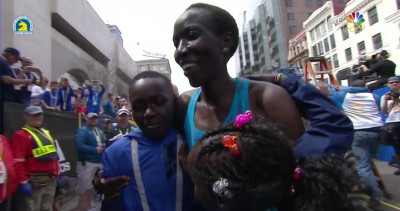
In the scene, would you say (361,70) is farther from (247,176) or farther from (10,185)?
(247,176)

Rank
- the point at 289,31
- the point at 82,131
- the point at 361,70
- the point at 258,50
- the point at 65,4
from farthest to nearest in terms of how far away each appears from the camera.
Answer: the point at 258,50
the point at 289,31
the point at 65,4
the point at 361,70
the point at 82,131

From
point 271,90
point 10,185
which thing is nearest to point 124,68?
point 10,185

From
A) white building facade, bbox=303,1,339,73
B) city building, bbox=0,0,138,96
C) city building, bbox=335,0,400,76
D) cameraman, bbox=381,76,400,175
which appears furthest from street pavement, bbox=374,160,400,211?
white building facade, bbox=303,1,339,73

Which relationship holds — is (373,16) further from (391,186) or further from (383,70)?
(391,186)

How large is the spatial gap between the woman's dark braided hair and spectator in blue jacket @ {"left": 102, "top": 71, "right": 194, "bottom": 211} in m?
0.65

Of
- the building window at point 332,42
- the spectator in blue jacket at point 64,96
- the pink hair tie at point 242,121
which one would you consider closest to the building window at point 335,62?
the building window at point 332,42

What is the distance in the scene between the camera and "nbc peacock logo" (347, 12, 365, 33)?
3136 cm

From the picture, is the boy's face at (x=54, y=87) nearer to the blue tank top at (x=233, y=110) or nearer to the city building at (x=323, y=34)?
the blue tank top at (x=233, y=110)

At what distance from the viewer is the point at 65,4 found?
18.5m

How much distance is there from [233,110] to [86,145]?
4.85m

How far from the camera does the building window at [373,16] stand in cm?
2950

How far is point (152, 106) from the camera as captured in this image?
150 centimetres

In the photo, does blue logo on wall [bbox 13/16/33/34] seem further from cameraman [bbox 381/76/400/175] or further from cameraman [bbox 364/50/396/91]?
cameraman [bbox 381/76/400/175]

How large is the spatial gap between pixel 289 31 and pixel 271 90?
186 ft
